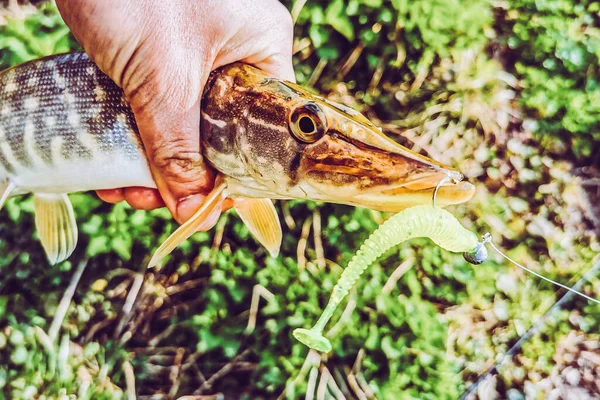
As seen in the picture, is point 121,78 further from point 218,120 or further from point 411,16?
point 411,16

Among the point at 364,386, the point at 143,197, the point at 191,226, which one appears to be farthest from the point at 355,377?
the point at 191,226

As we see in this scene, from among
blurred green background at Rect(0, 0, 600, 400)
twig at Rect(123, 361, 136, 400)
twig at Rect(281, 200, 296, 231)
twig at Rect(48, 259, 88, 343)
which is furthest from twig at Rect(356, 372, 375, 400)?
twig at Rect(48, 259, 88, 343)

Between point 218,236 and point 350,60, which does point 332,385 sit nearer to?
point 218,236

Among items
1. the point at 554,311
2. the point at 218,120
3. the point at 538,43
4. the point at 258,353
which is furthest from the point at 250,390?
the point at 538,43

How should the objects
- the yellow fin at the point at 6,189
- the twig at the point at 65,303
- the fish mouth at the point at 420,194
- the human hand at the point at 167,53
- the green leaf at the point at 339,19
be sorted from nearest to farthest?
the fish mouth at the point at 420,194
the human hand at the point at 167,53
the yellow fin at the point at 6,189
the twig at the point at 65,303
the green leaf at the point at 339,19

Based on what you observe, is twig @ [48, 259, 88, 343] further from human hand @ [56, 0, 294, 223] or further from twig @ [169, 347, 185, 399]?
human hand @ [56, 0, 294, 223]

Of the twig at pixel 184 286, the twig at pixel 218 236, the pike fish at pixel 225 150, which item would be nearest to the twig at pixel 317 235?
the twig at pixel 218 236

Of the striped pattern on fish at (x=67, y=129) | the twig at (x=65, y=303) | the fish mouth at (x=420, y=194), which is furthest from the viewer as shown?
the twig at (x=65, y=303)

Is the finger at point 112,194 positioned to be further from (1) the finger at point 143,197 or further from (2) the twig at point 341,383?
(2) the twig at point 341,383
